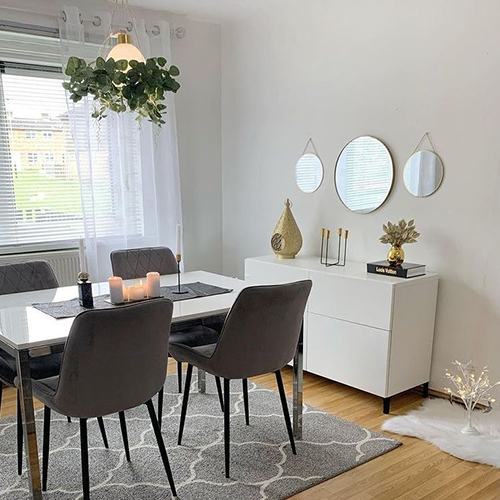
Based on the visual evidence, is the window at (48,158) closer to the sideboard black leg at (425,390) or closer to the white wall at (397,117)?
the white wall at (397,117)

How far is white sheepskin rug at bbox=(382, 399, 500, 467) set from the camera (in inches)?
103

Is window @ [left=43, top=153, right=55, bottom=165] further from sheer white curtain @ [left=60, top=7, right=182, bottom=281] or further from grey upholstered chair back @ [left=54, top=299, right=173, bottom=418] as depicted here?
grey upholstered chair back @ [left=54, top=299, right=173, bottom=418]

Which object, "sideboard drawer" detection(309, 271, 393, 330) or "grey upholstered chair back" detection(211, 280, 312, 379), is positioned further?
"sideboard drawer" detection(309, 271, 393, 330)

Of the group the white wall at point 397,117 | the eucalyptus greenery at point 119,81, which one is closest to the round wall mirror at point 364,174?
the white wall at point 397,117

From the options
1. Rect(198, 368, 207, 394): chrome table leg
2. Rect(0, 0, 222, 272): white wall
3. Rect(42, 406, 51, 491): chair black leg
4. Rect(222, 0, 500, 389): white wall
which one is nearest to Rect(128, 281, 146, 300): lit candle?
Rect(42, 406, 51, 491): chair black leg

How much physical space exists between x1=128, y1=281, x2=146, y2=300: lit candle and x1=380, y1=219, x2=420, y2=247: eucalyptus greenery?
1.50 metres

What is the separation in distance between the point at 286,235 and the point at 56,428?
1897 millimetres

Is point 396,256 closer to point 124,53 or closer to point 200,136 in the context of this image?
point 124,53

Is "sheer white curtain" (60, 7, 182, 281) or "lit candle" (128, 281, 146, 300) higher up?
"sheer white curtain" (60, 7, 182, 281)

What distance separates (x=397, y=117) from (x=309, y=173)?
810 mm

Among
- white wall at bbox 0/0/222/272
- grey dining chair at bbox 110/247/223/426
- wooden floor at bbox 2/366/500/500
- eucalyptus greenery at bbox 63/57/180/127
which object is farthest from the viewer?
white wall at bbox 0/0/222/272

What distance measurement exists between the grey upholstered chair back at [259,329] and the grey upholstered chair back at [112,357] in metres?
0.31

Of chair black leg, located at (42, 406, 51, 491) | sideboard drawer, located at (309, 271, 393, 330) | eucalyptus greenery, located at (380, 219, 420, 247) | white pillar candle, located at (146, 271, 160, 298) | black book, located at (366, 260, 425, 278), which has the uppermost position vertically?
eucalyptus greenery, located at (380, 219, 420, 247)

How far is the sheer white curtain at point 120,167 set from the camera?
3846 millimetres
